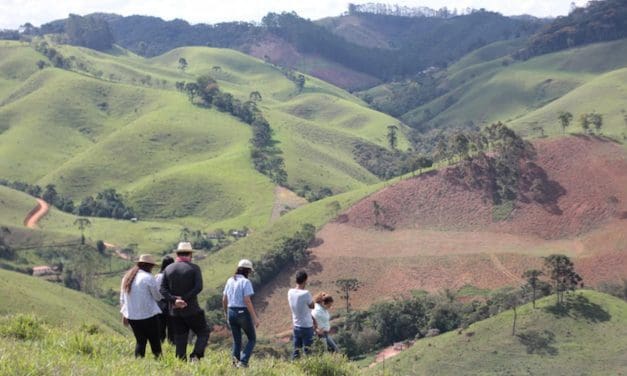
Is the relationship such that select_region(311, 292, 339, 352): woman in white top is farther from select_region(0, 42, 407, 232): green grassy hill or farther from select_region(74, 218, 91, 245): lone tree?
select_region(74, 218, 91, 245): lone tree

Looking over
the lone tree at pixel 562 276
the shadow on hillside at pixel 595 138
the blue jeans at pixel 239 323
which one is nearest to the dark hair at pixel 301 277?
the blue jeans at pixel 239 323

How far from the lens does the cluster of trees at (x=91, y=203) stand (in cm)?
14075

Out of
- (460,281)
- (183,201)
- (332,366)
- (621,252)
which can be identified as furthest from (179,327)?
(183,201)

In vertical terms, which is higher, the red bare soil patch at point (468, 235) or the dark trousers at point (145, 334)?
the dark trousers at point (145, 334)

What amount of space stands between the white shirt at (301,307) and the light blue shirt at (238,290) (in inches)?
45.5

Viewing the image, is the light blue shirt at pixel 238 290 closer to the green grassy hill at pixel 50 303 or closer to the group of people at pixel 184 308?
the group of people at pixel 184 308

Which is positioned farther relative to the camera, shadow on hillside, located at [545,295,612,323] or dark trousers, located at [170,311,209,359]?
shadow on hillside, located at [545,295,612,323]

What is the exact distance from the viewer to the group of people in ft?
49.4

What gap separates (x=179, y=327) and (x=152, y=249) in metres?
105

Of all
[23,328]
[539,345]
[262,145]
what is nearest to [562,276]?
[539,345]

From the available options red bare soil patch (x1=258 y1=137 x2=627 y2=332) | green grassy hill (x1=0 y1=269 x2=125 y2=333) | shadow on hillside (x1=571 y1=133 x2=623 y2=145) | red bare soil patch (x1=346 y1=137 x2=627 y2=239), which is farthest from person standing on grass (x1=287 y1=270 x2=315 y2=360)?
shadow on hillside (x1=571 y1=133 x2=623 y2=145)

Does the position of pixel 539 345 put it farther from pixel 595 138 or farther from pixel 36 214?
pixel 36 214

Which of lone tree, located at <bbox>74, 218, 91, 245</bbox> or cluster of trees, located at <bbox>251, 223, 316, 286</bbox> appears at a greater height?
cluster of trees, located at <bbox>251, 223, 316, 286</bbox>

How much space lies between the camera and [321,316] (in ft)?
59.8
